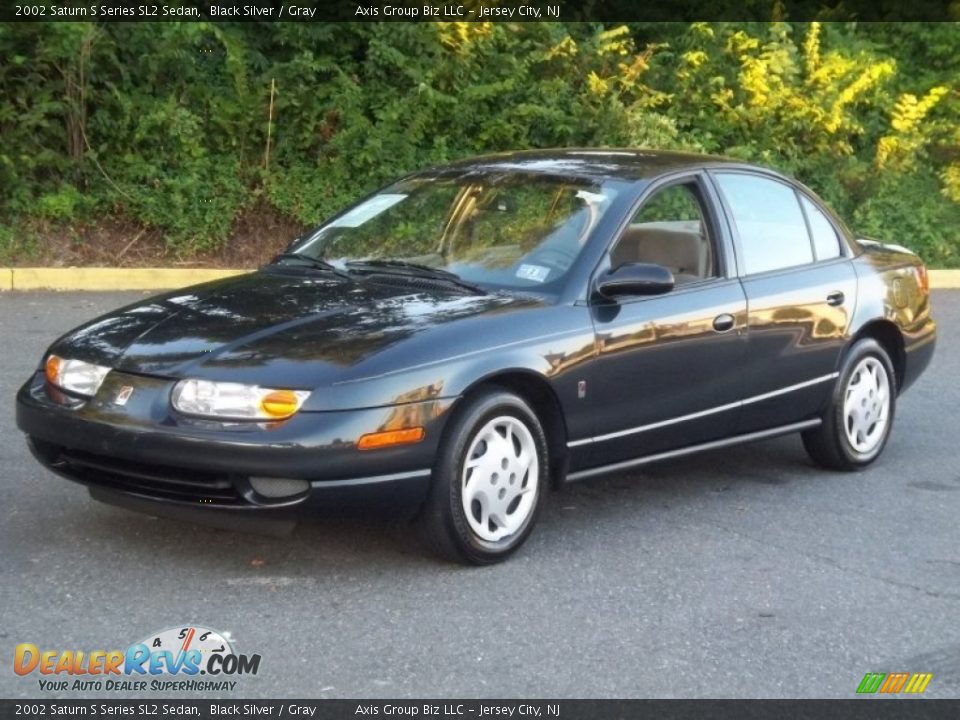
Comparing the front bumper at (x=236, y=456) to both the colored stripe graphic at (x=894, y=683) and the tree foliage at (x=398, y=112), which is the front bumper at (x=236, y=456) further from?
the tree foliage at (x=398, y=112)

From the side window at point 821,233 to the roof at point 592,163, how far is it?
49 centimetres

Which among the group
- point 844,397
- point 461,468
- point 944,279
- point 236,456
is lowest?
point 944,279

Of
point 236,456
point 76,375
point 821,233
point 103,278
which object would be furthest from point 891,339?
point 103,278

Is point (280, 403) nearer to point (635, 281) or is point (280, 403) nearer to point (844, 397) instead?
point (635, 281)

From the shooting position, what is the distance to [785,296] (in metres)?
6.84

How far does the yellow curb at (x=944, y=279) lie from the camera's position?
1544 cm

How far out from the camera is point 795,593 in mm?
5445

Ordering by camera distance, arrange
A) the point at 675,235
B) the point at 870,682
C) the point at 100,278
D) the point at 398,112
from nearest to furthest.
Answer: the point at 870,682
the point at 675,235
the point at 100,278
the point at 398,112

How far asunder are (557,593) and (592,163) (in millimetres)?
2224

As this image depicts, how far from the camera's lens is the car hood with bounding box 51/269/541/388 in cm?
516

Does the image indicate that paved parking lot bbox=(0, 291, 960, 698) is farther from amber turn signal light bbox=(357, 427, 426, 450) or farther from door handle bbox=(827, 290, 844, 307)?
door handle bbox=(827, 290, 844, 307)

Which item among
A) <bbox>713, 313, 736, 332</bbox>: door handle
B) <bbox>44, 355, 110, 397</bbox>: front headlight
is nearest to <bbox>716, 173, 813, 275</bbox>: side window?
<bbox>713, 313, 736, 332</bbox>: door handle

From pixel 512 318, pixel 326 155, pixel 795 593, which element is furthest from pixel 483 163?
pixel 326 155

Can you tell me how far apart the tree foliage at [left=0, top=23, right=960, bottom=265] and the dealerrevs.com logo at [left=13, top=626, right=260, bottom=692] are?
949cm
